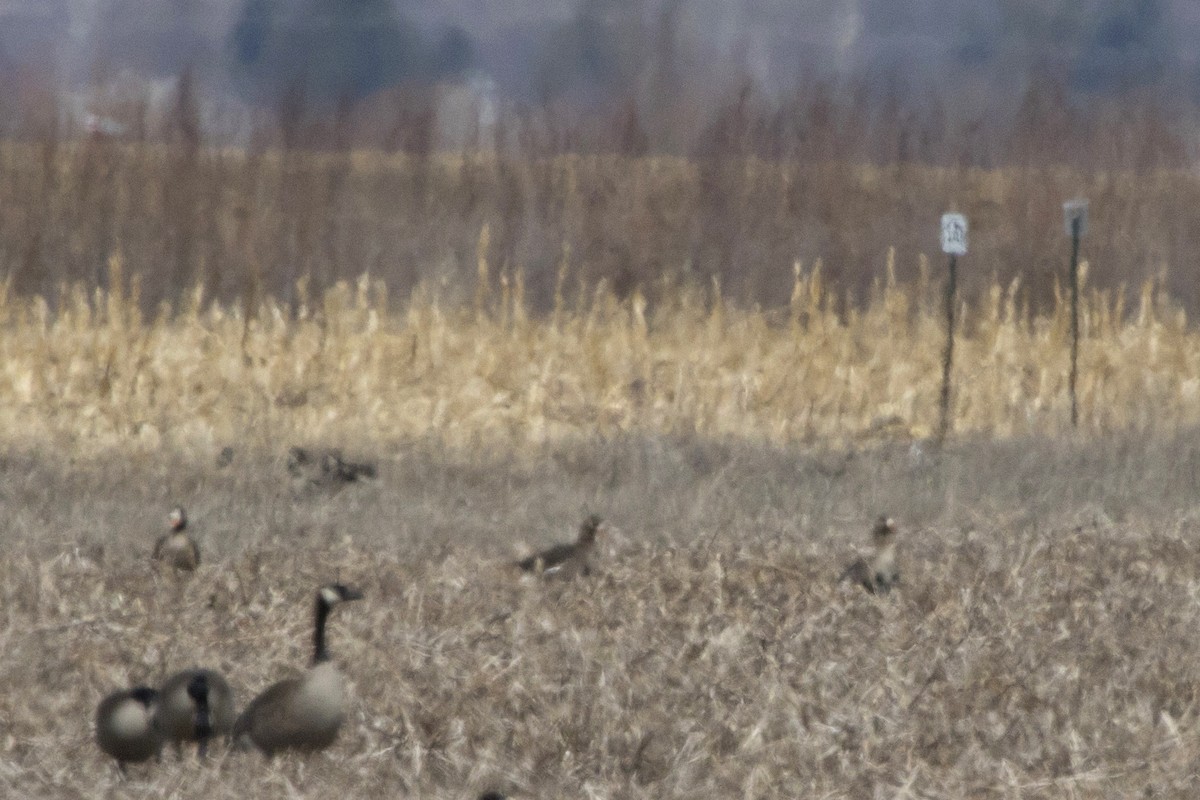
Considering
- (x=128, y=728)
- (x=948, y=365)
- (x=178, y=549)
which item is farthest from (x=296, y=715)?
(x=948, y=365)

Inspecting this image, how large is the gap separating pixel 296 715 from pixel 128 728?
1.50ft

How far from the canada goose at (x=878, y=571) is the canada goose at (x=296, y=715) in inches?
123

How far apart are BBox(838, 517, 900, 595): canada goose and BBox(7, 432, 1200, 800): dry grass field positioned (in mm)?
76

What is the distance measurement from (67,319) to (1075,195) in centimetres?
1108

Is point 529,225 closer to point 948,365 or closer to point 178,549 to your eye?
point 948,365

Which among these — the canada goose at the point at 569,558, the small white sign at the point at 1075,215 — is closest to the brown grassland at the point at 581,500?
the canada goose at the point at 569,558

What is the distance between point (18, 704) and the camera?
20.5 ft

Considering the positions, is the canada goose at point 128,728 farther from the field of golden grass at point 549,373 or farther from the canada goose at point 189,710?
the field of golden grass at point 549,373

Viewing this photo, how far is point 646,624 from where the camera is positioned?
7.48 meters

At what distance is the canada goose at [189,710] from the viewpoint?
5.50m

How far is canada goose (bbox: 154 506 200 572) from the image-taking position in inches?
324

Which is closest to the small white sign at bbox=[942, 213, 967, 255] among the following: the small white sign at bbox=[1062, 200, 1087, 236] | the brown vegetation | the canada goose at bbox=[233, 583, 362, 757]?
the small white sign at bbox=[1062, 200, 1087, 236]

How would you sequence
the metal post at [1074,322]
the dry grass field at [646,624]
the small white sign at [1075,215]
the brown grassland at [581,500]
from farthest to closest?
the small white sign at [1075,215] → the metal post at [1074,322] → the brown grassland at [581,500] → the dry grass field at [646,624]

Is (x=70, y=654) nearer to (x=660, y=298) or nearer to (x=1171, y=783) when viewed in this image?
(x=1171, y=783)
